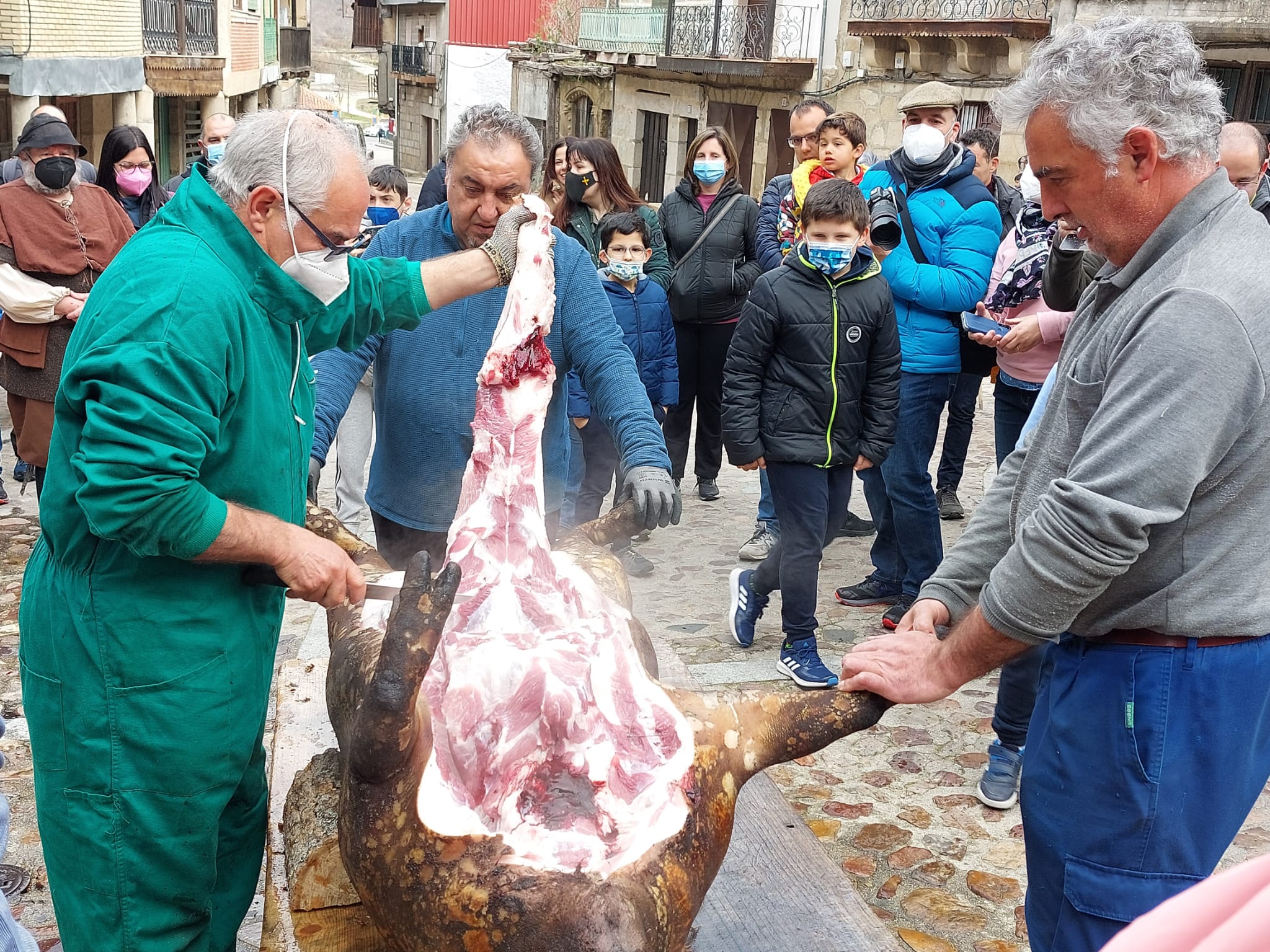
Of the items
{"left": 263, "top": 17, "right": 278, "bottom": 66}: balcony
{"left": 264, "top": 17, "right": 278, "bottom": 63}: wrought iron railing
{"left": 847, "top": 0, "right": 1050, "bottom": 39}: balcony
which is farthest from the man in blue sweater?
{"left": 264, "top": 17, "right": 278, "bottom": 63}: wrought iron railing

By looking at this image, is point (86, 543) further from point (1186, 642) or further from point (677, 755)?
point (1186, 642)

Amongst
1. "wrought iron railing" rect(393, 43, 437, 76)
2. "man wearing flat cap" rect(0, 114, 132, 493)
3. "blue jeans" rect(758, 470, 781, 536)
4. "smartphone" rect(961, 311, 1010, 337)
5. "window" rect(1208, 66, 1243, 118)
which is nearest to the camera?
Answer: "smartphone" rect(961, 311, 1010, 337)

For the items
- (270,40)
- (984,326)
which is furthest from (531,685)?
(270,40)

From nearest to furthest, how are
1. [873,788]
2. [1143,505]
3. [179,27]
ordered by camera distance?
[1143,505]
[873,788]
[179,27]

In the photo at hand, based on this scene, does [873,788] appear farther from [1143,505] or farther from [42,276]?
[42,276]

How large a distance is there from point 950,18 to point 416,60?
3120cm

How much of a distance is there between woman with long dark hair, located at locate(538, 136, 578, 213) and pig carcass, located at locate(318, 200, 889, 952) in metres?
3.59

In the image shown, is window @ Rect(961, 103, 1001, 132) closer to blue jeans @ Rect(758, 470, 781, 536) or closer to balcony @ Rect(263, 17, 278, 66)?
blue jeans @ Rect(758, 470, 781, 536)

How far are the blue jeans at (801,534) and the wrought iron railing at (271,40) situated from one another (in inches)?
1305

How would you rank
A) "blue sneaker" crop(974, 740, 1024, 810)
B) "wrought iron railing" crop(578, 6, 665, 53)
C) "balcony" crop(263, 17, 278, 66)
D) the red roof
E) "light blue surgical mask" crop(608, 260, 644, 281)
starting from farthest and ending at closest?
the red roof → "balcony" crop(263, 17, 278, 66) → "wrought iron railing" crop(578, 6, 665, 53) → "light blue surgical mask" crop(608, 260, 644, 281) → "blue sneaker" crop(974, 740, 1024, 810)

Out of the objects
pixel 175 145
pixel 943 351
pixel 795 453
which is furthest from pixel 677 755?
pixel 175 145

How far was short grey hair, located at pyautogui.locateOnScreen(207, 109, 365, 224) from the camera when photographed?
247cm

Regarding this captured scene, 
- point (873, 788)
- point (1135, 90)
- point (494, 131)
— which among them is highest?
point (1135, 90)

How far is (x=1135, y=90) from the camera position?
2074 millimetres
